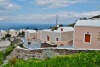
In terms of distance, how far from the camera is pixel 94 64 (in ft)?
24.6

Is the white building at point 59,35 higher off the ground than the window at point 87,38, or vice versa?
the window at point 87,38

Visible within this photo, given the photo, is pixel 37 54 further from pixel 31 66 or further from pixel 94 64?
pixel 94 64

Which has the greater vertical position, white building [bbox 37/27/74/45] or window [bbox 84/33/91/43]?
window [bbox 84/33/91/43]

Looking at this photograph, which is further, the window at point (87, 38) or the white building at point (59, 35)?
the white building at point (59, 35)

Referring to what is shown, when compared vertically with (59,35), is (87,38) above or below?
above

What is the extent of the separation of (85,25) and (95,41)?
4.94ft

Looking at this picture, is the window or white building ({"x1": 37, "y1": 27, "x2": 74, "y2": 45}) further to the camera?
white building ({"x1": 37, "y1": 27, "x2": 74, "y2": 45})

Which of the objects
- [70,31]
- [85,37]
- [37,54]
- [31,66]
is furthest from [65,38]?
[31,66]

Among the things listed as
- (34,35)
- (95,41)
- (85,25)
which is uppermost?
(85,25)

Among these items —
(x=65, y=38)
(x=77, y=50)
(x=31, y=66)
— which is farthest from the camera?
(x=65, y=38)

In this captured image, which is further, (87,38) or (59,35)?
(59,35)

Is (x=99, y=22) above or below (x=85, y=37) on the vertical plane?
above

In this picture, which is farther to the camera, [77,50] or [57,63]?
[77,50]

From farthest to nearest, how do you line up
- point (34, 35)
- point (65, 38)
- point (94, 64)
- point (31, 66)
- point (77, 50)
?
point (34, 35) → point (65, 38) → point (77, 50) → point (31, 66) → point (94, 64)
